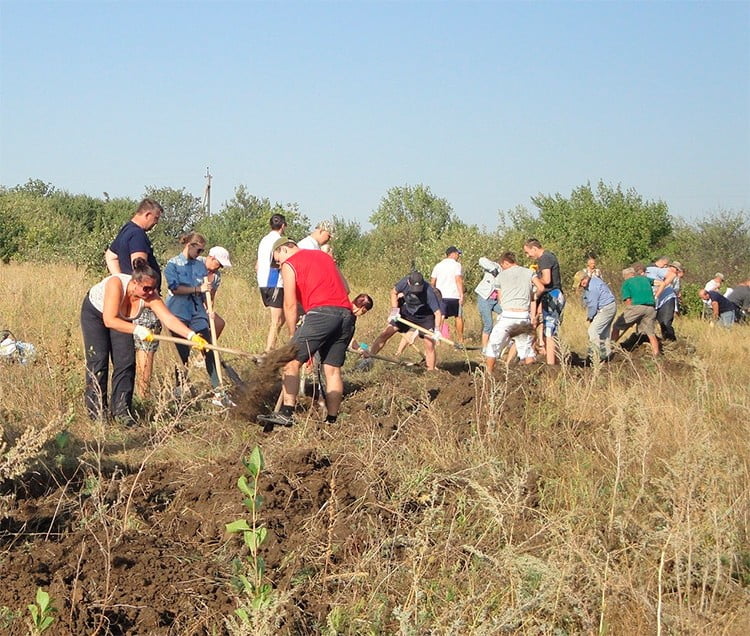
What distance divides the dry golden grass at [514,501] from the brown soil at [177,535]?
0.16 ft

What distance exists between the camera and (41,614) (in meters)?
3.74

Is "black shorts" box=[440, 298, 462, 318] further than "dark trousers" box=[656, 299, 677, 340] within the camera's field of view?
No

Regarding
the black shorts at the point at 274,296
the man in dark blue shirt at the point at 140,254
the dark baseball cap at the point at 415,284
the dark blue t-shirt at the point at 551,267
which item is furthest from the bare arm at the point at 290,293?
the dark blue t-shirt at the point at 551,267

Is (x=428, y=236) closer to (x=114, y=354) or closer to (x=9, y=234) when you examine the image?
(x=9, y=234)

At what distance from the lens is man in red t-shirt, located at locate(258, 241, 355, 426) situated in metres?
8.19

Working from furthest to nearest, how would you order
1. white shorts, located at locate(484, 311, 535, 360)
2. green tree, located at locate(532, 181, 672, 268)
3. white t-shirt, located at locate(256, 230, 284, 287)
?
green tree, located at locate(532, 181, 672, 268) < white shorts, located at locate(484, 311, 535, 360) < white t-shirt, located at locate(256, 230, 284, 287)

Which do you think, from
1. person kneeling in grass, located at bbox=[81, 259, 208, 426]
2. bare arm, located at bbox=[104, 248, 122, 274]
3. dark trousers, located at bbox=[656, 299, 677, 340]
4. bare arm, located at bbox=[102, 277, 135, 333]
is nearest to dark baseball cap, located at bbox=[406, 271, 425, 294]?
bare arm, located at bbox=[104, 248, 122, 274]

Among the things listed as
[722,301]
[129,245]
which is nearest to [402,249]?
[722,301]

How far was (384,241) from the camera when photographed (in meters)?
32.9

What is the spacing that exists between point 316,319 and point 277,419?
0.91m

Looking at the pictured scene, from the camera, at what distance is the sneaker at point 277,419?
800 cm

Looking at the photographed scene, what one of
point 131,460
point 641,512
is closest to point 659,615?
point 641,512

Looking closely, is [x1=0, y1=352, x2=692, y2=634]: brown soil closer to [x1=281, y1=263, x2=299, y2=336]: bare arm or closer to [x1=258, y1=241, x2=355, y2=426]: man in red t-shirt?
[x1=258, y1=241, x2=355, y2=426]: man in red t-shirt

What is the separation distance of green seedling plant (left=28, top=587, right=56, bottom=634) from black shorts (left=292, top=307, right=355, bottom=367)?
438 centimetres
